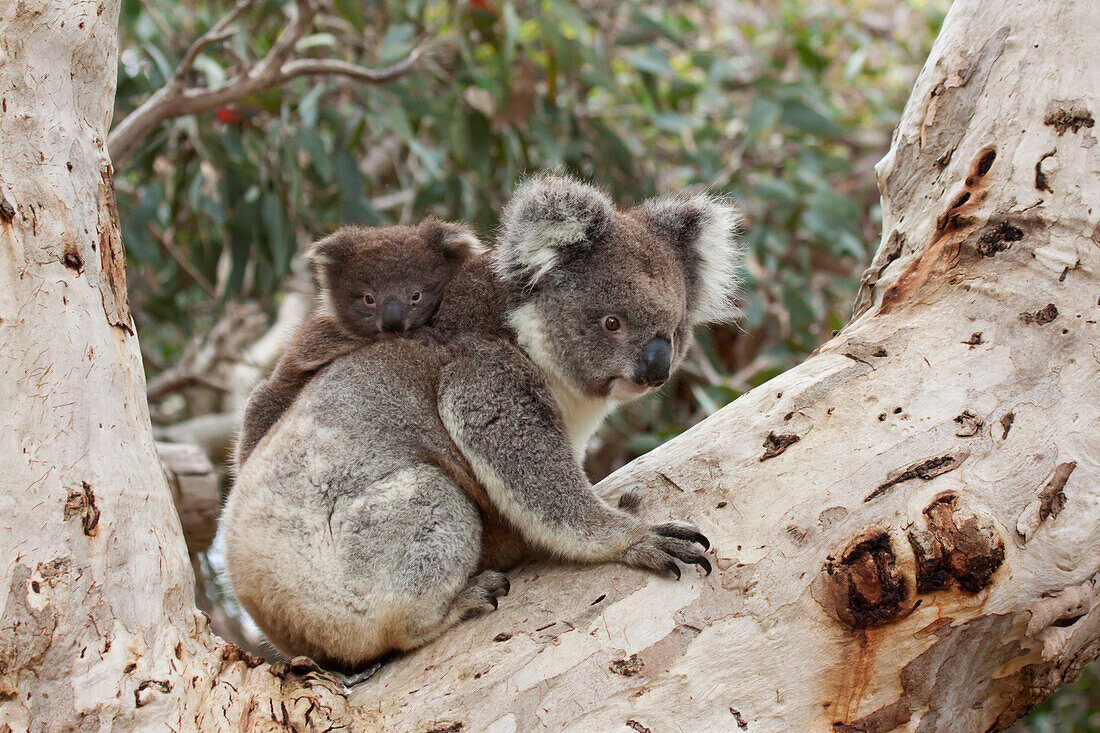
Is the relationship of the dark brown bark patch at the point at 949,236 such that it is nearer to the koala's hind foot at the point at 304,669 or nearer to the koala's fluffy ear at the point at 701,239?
the koala's fluffy ear at the point at 701,239

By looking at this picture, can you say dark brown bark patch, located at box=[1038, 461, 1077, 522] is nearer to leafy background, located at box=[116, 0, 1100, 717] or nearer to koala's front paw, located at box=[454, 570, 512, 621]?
koala's front paw, located at box=[454, 570, 512, 621]

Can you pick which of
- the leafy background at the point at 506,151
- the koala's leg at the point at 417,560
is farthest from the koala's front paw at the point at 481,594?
→ the leafy background at the point at 506,151

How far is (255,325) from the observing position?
629cm

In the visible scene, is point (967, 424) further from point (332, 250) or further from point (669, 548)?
point (332, 250)

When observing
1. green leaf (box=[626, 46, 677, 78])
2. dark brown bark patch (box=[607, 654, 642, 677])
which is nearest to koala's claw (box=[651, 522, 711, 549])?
dark brown bark patch (box=[607, 654, 642, 677])

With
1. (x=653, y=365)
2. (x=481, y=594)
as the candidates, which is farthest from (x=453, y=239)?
(x=481, y=594)

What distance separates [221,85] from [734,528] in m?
2.50

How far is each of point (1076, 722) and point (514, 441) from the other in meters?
5.04

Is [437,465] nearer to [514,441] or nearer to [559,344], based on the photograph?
[514,441]

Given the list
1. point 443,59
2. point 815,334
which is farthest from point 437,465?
point 815,334

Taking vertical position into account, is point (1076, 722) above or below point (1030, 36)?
below

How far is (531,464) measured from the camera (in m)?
2.20

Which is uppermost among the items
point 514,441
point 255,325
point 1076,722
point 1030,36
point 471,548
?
point 1030,36

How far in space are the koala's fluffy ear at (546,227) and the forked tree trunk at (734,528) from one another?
69cm
